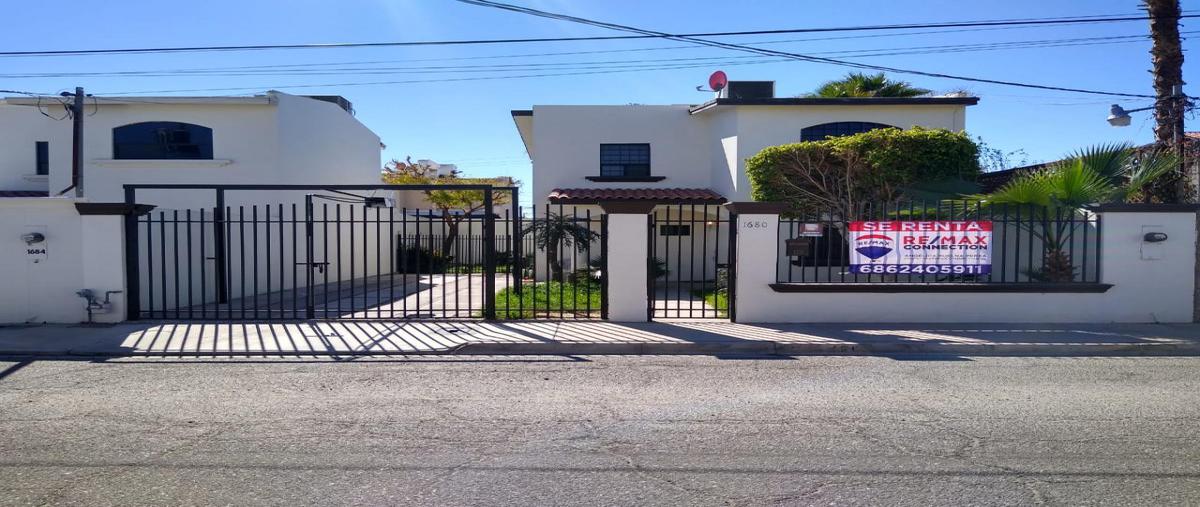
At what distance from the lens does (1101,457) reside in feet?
16.2

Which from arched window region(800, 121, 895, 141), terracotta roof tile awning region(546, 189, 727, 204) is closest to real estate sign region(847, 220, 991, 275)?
terracotta roof tile awning region(546, 189, 727, 204)

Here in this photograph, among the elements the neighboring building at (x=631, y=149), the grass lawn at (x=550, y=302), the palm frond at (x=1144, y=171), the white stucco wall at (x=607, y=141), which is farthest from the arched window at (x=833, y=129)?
the palm frond at (x=1144, y=171)

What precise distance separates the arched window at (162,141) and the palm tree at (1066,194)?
16732mm

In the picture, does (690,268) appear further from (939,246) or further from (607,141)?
(607,141)

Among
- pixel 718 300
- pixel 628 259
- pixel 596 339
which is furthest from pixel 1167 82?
pixel 596 339

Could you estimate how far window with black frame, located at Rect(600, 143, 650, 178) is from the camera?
21391 mm

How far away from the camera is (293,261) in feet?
46.3

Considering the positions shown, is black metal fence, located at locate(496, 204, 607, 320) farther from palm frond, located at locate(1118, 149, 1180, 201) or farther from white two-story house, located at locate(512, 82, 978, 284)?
palm frond, located at locate(1118, 149, 1180, 201)

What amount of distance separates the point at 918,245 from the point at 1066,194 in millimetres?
2424

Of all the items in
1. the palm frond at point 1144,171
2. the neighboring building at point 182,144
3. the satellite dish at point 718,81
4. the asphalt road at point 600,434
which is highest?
the satellite dish at point 718,81

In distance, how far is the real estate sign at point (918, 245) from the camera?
1098 cm

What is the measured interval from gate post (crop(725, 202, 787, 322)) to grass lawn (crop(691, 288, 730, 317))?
1.67 ft

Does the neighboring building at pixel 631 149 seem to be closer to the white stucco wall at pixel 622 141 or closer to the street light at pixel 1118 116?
the white stucco wall at pixel 622 141

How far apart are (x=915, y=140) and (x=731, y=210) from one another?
480 centimetres
